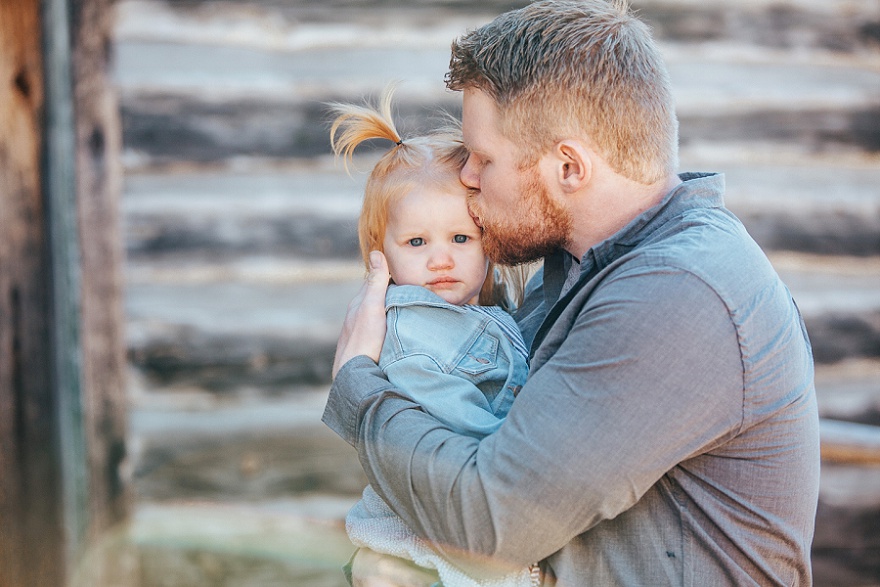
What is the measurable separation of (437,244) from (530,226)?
26 cm

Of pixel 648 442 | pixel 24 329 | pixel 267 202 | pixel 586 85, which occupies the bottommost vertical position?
pixel 24 329

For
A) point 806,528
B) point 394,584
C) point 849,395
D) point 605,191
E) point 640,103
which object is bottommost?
point 849,395

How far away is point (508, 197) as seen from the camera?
1721mm

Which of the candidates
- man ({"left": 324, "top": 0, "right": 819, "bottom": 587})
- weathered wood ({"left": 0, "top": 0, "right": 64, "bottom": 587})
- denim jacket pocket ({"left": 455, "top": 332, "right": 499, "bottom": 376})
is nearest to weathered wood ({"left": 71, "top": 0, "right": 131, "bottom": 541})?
weathered wood ({"left": 0, "top": 0, "right": 64, "bottom": 587})

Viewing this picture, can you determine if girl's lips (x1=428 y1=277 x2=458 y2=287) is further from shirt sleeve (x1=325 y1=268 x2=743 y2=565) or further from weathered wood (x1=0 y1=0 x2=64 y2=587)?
weathered wood (x1=0 y1=0 x2=64 y2=587)

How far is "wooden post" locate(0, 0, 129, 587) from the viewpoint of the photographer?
2947 millimetres

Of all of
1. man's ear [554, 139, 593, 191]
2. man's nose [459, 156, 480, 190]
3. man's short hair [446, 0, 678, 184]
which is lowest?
man's nose [459, 156, 480, 190]

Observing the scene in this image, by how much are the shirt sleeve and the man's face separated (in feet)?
1.20

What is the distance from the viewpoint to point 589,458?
1.26 meters

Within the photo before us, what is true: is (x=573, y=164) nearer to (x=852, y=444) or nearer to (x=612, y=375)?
(x=612, y=375)

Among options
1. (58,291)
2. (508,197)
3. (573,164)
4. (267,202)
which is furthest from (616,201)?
(58,291)

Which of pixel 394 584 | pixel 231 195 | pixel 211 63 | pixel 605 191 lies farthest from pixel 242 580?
pixel 605 191

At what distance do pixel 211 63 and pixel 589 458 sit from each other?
2348 mm

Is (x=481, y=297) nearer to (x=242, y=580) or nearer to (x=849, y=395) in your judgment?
(x=242, y=580)
